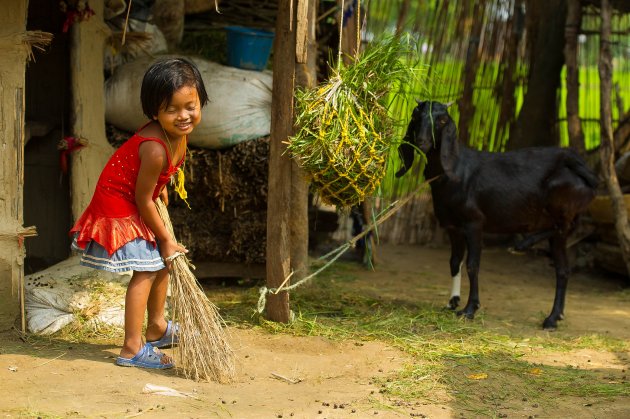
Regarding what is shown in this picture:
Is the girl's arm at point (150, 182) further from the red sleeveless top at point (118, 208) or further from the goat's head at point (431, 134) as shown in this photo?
the goat's head at point (431, 134)

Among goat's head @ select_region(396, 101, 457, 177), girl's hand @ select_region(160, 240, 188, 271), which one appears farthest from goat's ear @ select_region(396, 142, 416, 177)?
girl's hand @ select_region(160, 240, 188, 271)

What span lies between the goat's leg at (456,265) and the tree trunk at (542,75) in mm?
2849

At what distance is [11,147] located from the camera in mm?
5430

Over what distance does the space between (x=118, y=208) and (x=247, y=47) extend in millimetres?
2894

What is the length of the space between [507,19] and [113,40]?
472 cm

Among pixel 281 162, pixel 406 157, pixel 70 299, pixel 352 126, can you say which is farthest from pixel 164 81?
pixel 406 157

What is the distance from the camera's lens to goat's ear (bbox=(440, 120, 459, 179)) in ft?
21.3

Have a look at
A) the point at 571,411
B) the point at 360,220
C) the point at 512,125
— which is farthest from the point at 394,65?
the point at 512,125

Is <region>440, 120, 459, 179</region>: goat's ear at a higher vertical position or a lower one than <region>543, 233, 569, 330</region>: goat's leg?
higher

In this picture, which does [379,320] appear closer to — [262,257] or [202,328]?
[262,257]

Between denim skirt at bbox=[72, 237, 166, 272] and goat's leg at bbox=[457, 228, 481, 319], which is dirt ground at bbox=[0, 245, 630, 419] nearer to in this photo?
goat's leg at bbox=[457, 228, 481, 319]

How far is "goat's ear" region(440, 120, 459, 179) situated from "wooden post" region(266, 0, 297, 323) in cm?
133

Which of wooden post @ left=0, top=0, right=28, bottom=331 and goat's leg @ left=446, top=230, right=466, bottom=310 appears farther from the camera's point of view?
goat's leg @ left=446, top=230, right=466, bottom=310

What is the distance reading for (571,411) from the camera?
4.51 m
